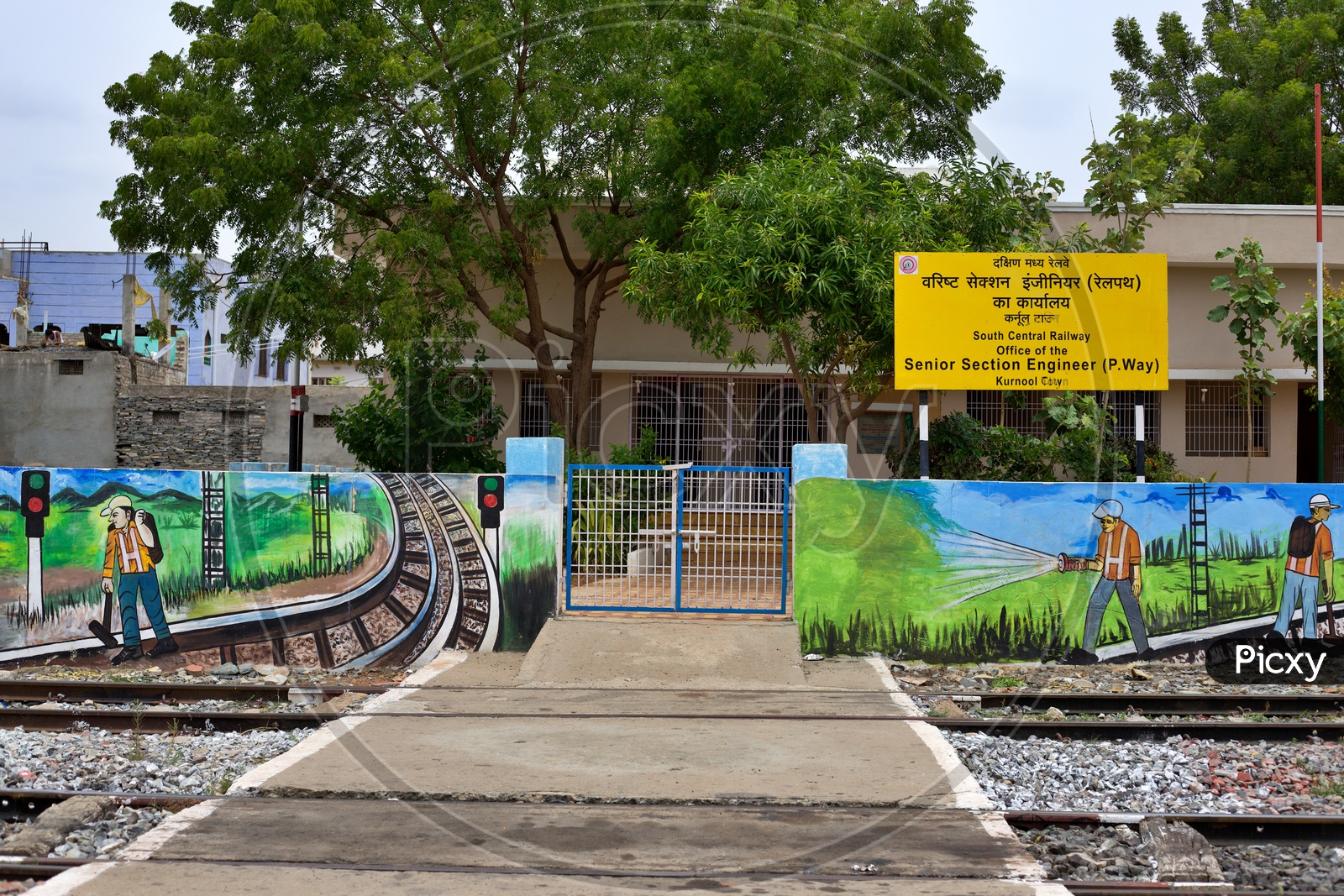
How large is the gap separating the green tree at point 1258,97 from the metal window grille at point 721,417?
533 inches

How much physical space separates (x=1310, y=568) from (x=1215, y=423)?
10.1 meters

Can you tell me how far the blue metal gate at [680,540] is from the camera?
38.1 ft

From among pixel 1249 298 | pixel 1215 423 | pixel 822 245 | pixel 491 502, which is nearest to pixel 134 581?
pixel 491 502

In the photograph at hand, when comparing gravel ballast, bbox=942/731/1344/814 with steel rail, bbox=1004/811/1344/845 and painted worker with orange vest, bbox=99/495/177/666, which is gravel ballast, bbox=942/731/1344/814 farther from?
painted worker with orange vest, bbox=99/495/177/666

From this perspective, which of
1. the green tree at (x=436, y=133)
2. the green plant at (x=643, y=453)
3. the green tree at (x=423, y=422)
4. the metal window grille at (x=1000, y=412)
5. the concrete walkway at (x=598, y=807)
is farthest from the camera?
the metal window grille at (x=1000, y=412)

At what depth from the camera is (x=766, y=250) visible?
42.8ft

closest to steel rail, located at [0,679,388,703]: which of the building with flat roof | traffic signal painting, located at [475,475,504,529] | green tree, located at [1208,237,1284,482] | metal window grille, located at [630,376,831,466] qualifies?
traffic signal painting, located at [475,475,504,529]

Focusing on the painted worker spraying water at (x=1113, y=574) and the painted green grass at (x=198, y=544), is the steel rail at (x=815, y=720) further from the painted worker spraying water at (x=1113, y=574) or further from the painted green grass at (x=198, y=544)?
the painted green grass at (x=198, y=544)

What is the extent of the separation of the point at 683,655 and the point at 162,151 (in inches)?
431

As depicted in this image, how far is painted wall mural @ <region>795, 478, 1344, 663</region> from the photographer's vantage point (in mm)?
10883

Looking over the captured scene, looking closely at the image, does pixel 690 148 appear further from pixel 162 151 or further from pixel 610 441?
pixel 162 151

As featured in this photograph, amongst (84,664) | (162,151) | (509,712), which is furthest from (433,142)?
(509,712)

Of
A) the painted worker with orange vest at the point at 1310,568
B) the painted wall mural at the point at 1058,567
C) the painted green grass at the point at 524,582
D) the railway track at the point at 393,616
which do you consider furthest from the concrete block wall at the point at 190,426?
the painted worker with orange vest at the point at 1310,568

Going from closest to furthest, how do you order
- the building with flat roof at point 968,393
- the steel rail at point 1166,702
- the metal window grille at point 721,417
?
the steel rail at point 1166,702
the building with flat roof at point 968,393
the metal window grille at point 721,417
